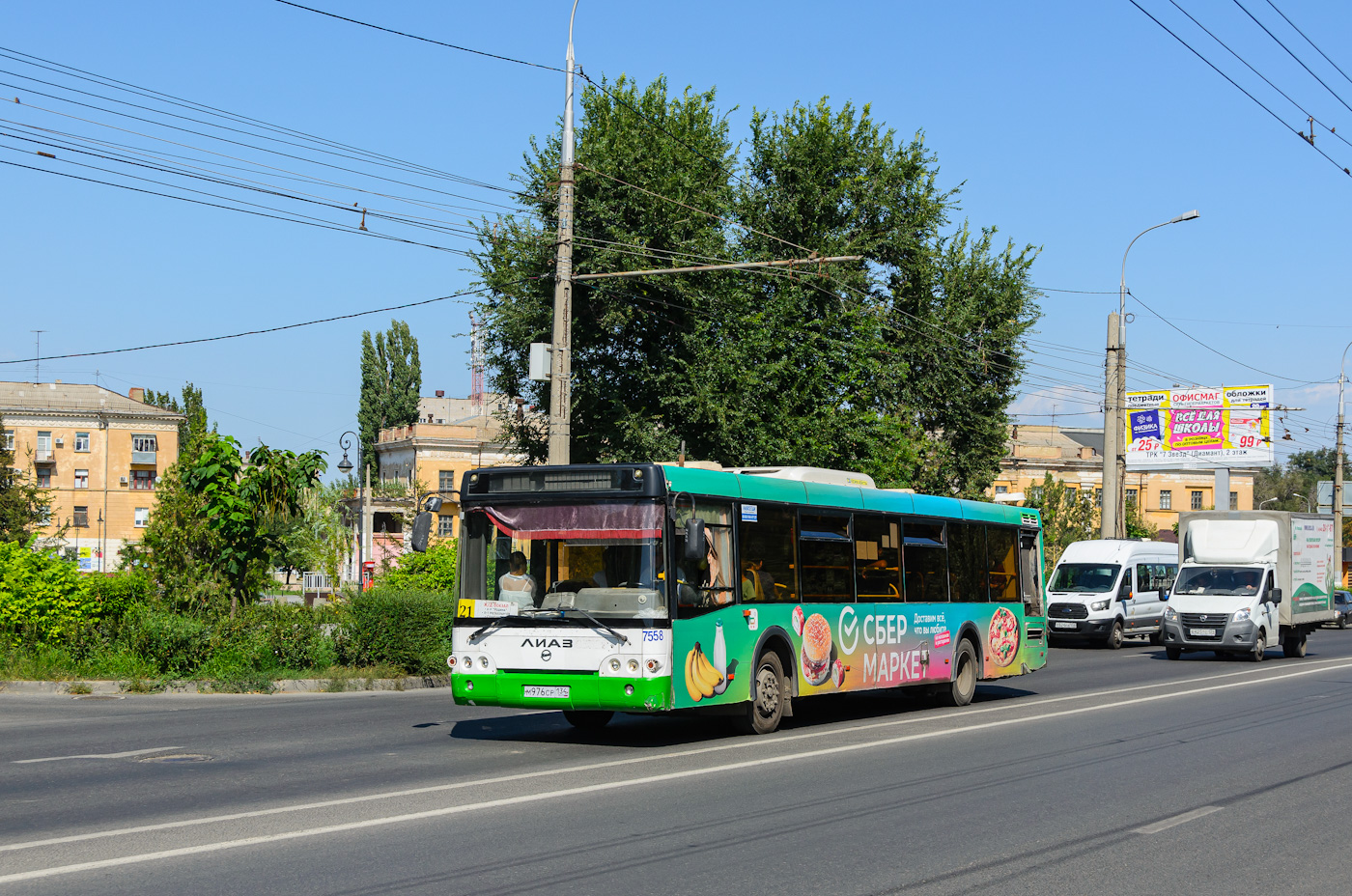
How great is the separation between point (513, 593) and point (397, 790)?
11.0ft

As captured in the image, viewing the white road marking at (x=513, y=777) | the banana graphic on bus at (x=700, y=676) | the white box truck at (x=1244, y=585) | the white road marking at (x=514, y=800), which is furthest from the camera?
the white box truck at (x=1244, y=585)

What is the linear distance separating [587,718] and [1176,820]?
692cm

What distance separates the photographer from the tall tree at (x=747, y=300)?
34.9 metres

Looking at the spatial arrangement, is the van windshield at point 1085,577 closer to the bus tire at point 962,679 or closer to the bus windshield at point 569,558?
the bus tire at point 962,679

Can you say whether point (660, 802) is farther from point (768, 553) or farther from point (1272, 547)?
point (1272, 547)

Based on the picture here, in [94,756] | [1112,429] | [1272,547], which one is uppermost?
[1112,429]

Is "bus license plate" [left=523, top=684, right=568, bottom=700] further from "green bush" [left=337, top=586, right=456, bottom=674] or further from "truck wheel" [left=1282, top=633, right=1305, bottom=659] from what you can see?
"truck wheel" [left=1282, top=633, right=1305, bottom=659]

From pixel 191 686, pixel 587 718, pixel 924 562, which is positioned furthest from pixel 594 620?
pixel 191 686

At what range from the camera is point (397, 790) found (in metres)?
9.77

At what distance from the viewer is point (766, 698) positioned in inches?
553

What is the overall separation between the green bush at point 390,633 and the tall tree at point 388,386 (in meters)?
80.9

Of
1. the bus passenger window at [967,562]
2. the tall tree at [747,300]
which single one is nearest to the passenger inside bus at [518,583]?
the bus passenger window at [967,562]

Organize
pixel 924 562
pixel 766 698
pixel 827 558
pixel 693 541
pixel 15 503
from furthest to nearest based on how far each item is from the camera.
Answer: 1. pixel 15 503
2. pixel 924 562
3. pixel 827 558
4. pixel 766 698
5. pixel 693 541

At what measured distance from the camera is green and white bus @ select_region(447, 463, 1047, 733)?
12391 millimetres
